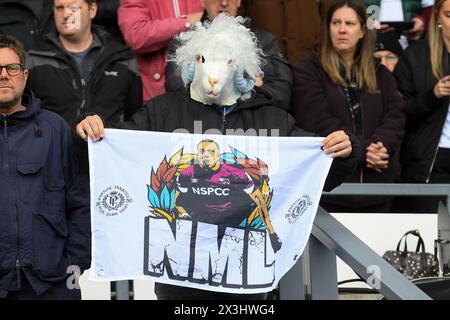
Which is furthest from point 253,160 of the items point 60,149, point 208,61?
point 60,149

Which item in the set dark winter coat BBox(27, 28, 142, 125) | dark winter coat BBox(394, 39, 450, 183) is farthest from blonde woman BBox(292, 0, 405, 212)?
dark winter coat BBox(27, 28, 142, 125)

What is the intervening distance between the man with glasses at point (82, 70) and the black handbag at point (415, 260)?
2.01 meters

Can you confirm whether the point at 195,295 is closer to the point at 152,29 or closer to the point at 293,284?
the point at 293,284

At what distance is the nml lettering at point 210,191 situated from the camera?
5336mm

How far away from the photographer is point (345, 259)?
513 cm

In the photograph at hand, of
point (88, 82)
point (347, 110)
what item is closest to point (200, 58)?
point (88, 82)

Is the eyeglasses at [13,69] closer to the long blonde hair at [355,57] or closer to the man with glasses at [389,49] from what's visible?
the long blonde hair at [355,57]

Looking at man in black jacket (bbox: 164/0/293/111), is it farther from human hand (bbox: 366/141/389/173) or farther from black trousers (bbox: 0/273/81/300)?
black trousers (bbox: 0/273/81/300)

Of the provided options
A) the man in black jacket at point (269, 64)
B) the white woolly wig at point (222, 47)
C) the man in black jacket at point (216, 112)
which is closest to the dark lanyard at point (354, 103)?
the man in black jacket at point (269, 64)

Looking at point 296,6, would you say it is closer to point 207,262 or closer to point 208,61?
point 208,61

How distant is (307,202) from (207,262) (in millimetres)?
587

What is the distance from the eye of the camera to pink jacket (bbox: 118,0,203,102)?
7508 millimetres

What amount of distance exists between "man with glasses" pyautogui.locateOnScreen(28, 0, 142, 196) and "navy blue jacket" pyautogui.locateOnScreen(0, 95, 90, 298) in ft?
4.44

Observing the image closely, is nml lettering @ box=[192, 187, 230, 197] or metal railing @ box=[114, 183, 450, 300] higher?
nml lettering @ box=[192, 187, 230, 197]
